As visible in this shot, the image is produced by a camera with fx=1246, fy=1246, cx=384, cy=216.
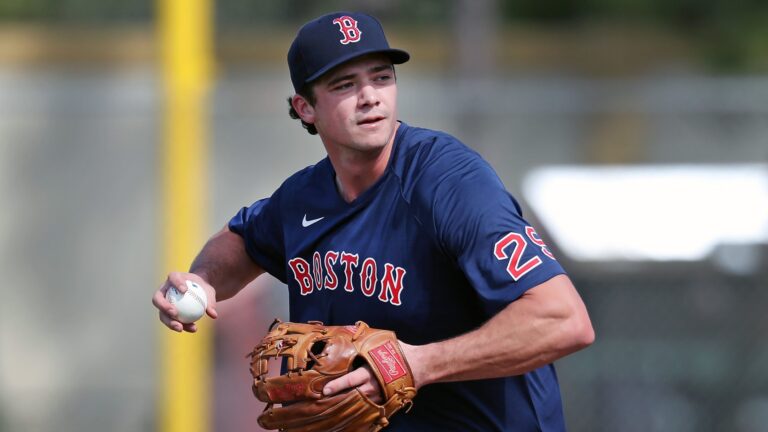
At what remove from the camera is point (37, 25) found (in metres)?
7.42

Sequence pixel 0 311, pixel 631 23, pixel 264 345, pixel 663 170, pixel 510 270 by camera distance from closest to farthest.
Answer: pixel 510 270 → pixel 264 345 → pixel 663 170 → pixel 0 311 → pixel 631 23

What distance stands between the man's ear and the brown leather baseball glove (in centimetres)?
53

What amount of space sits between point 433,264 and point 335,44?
537mm

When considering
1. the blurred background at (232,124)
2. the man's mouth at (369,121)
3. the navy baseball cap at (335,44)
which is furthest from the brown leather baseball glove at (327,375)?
the blurred background at (232,124)

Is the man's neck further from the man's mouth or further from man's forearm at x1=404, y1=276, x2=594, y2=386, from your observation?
man's forearm at x1=404, y1=276, x2=594, y2=386

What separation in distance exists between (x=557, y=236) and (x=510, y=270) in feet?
10.1

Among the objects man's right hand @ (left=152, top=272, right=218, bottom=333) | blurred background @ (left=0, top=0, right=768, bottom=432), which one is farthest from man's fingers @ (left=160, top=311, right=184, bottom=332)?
blurred background @ (left=0, top=0, right=768, bottom=432)

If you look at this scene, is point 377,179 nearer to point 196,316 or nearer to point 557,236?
point 196,316

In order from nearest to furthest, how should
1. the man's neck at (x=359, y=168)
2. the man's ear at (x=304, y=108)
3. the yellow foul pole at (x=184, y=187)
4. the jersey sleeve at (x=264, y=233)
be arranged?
the man's neck at (x=359, y=168), the man's ear at (x=304, y=108), the jersey sleeve at (x=264, y=233), the yellow foul pole at (x=184, y=187)

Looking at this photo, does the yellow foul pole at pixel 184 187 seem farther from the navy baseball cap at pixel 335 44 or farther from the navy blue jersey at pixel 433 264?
the navy baseball cap at pixel 335 44

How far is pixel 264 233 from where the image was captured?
325 centimetres

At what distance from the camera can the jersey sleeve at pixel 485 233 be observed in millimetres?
2553

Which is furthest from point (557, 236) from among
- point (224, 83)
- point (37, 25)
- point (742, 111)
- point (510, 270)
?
point (37, 25)

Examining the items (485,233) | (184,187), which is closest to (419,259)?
(485,233)
